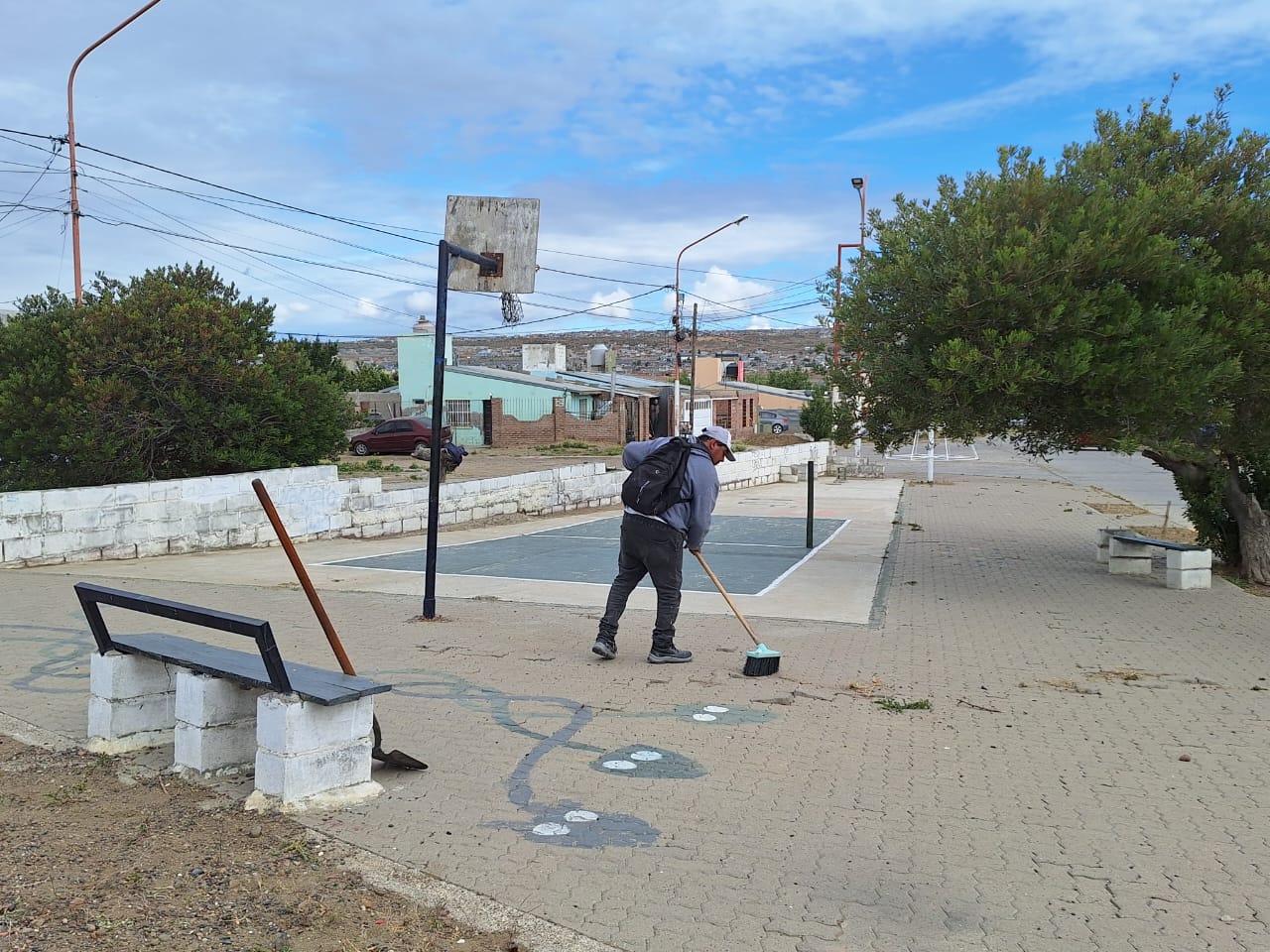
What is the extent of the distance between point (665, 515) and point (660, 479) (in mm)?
250

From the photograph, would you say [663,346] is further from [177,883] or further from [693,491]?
[177,883]

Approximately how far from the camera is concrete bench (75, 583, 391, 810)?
4.37 meters

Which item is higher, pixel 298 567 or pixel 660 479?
pixel 660 479

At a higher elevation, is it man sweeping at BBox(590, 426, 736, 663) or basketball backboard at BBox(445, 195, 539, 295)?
basketball backboard at BBox(445, 195, 539, 295)

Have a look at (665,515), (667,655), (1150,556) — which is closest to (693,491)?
(665,515)

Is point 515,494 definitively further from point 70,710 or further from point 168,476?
point 70,710

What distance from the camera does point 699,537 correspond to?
7.44 metres

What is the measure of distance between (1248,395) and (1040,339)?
243 centimetres

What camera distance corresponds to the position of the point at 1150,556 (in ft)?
42.4

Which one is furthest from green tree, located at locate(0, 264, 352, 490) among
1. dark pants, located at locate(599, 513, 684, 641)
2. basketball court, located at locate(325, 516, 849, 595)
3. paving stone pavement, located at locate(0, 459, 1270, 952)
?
dark pants, located at locate(599, 513, 684, 641)

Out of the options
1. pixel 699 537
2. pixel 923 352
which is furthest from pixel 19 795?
pixel 923 352

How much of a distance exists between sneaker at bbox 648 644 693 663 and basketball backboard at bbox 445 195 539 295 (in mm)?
3400

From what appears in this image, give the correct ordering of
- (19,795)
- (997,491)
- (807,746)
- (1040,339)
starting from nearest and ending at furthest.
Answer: (19,795) < (807,746) < (1040,339) < (997,491)

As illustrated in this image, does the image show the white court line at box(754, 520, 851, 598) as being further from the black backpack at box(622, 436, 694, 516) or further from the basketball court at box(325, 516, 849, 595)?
the black backpack at box(622, 436, 694, 516)
